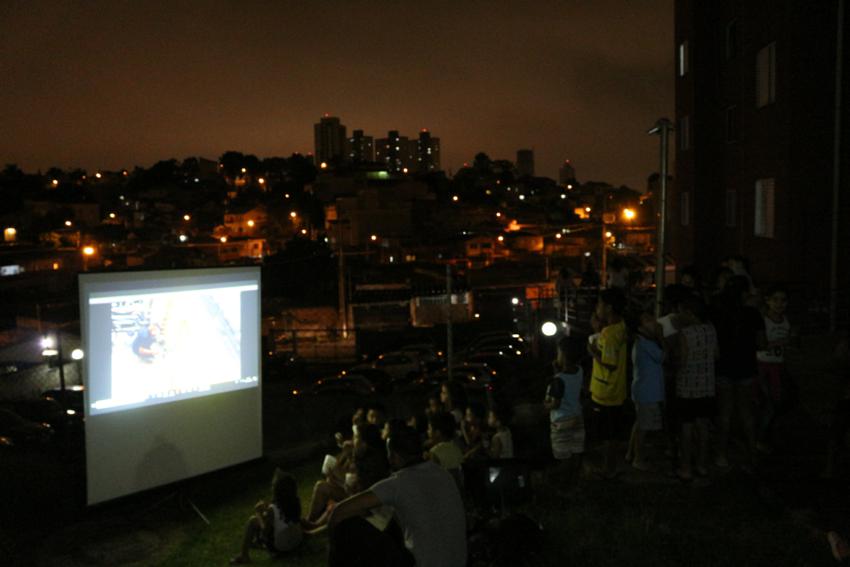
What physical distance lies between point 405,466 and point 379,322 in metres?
30.3

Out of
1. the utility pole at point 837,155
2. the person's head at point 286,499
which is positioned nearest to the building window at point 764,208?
the utility pole at point 837,155

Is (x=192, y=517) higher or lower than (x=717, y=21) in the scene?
lower

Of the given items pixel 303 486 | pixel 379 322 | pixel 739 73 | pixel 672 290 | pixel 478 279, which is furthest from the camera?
pixel 478 279

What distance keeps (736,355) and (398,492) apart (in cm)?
419

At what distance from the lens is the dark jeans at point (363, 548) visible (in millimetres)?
3963

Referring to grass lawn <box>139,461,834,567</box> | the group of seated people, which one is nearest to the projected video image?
grass lawn <box>139,461,834,567</box>

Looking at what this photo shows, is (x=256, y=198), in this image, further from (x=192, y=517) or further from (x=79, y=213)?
(x=192, y=517)

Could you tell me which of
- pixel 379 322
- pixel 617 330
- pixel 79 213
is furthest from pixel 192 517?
pixel 79 213

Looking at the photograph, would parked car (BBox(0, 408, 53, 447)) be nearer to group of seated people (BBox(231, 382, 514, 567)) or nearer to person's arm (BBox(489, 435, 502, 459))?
group of seated people (BBox(231, 382, 514, 567))

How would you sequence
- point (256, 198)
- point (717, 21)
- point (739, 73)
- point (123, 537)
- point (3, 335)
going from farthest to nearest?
point (256, 198)
point (3, 335)
point (717, 21)
point (739, 73)
point (123, 537)

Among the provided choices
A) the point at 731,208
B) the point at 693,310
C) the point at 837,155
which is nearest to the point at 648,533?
the point at 693,310

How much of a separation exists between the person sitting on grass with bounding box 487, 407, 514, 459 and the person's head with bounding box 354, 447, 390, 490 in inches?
52.8

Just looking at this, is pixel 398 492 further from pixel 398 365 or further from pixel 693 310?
pixel 398 365

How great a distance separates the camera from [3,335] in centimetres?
2323
